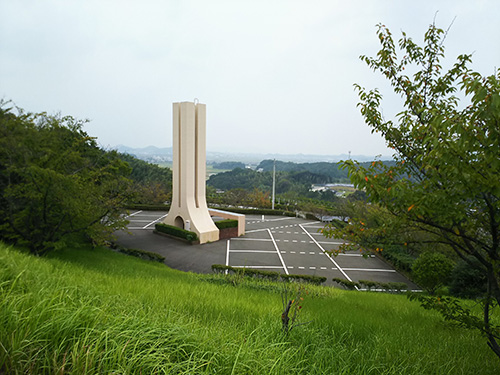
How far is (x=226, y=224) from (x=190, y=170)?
404 cm

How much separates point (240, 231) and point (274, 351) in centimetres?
1730

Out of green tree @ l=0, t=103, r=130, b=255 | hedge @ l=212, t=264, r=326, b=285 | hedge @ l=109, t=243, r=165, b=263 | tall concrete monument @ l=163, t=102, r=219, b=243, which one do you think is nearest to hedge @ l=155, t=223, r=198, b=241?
tall concrete monument @ l=163, t=102, r=219, b=243

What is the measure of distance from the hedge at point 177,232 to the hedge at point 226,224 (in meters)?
1.83

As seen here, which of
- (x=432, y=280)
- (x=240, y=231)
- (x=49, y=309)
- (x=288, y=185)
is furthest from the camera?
(x=288, y=185)

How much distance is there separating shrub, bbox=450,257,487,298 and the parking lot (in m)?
2.45

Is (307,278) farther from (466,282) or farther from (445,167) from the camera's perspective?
(445,167)

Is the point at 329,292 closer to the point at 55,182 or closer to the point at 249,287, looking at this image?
the point at 249,287

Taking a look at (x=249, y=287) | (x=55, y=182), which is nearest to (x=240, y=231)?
(x=249, y=287)

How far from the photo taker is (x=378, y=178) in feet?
10.8

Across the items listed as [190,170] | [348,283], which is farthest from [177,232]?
[348,283]

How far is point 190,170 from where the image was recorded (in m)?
18.4

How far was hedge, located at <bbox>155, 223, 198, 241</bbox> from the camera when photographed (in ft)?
56.6

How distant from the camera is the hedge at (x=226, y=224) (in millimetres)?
18797

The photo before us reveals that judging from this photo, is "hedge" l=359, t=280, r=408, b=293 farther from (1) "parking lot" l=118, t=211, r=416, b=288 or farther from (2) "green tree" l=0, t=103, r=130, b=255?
(2) "green tree" l=0, t=103, r=130, b=255
